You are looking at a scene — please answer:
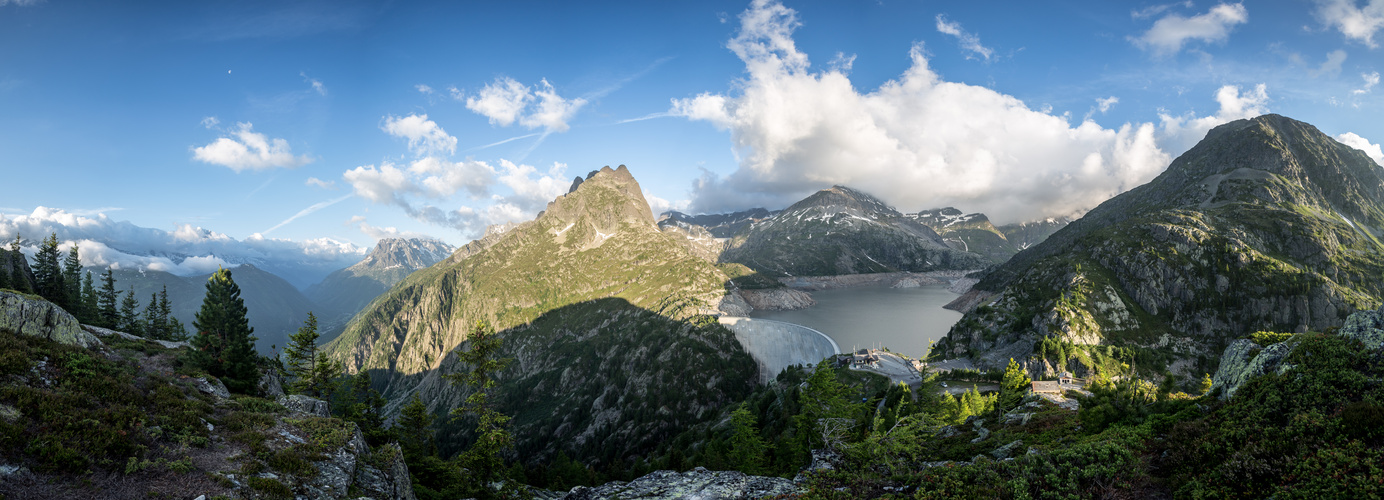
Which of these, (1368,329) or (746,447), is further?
(746,447)

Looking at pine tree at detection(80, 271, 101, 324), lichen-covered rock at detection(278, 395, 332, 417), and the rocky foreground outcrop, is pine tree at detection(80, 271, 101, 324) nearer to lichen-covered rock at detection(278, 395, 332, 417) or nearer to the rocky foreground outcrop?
lichen-covered rock at detection(278, 395, 332, 417)

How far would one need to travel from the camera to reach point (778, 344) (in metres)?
158

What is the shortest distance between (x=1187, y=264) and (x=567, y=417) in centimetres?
19567

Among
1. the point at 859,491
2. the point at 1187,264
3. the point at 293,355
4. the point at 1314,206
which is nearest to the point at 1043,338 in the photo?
the point at 1187,264

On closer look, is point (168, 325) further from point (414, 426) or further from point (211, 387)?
point (211, 387)

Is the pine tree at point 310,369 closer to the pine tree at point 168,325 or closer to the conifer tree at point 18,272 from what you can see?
the conifer tree at point 18,272

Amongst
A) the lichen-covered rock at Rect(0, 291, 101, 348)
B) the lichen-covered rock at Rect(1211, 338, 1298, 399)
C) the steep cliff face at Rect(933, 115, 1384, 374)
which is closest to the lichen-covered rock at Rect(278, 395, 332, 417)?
the lichen-covered rock at Rect(0, 291, 101, 348)

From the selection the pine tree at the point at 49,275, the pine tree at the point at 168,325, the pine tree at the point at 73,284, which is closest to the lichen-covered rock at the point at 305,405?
the pine tree at the point at 49,275

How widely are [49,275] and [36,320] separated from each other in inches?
2802

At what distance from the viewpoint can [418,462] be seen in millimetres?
28422

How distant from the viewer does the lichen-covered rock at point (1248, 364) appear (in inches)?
685

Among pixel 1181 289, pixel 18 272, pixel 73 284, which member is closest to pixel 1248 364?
pixel 18 272

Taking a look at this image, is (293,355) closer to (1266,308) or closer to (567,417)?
(567,417)

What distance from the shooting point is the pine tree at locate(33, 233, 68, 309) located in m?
59.6
